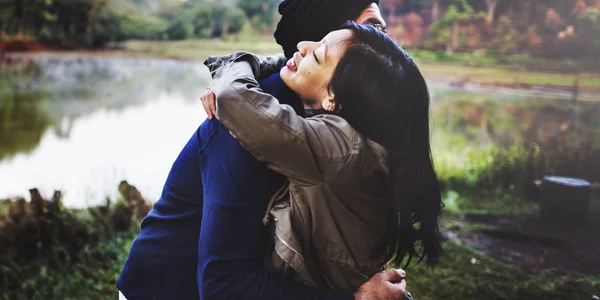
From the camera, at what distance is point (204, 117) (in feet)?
17.2

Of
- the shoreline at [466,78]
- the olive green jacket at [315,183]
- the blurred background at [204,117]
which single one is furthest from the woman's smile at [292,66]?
the shoreline at [466,78]

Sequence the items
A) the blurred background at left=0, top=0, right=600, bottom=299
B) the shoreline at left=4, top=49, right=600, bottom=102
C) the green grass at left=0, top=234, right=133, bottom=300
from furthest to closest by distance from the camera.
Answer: the shoreline at left=4, top=49, right=600, bottom=102 < the blurred background at left=0, top=0, right=600, bottom=299 < the green grass at left=0, top=234, right=133, bottom=300

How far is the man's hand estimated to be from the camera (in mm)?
1516

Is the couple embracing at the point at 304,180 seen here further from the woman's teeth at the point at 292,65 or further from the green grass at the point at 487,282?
the green grass at the point at 487,282

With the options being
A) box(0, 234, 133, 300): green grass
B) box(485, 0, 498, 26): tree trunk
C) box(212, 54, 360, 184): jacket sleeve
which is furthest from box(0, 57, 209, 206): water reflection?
box(212, 54, 360, 184): jacket sleeve

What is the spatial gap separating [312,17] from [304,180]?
1.66 feet

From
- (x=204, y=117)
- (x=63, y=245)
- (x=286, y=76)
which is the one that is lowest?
(x=63, y=245)

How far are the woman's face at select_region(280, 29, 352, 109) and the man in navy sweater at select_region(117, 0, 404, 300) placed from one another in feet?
0.16

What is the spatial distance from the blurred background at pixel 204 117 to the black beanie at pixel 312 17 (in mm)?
3042

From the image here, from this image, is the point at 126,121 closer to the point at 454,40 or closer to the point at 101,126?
the point at 101,126

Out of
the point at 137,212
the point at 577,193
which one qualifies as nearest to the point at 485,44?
the point at 577,193

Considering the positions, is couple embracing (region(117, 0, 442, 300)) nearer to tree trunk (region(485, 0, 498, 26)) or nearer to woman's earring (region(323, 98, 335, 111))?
woman's earring (region(323, 98, 335, 111))

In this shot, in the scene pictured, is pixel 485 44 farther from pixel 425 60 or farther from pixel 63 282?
pixel 63 282

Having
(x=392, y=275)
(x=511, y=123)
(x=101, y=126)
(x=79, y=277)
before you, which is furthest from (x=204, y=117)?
(x=392, y=275)
